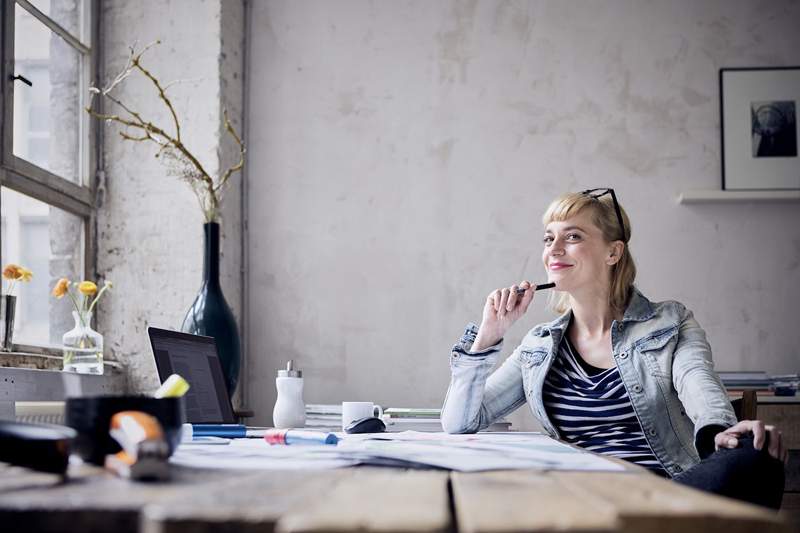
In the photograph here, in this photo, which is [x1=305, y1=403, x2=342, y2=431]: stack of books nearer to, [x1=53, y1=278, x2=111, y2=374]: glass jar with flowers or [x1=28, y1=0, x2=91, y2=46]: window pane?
[x1=53, y1=278, x2=111, y2=374]: glass jar with flowers

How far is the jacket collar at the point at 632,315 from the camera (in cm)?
225

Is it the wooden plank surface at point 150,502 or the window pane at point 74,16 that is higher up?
the window pane at point 74,16

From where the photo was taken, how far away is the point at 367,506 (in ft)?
1.98

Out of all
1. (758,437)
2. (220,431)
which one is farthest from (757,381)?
(220,431)

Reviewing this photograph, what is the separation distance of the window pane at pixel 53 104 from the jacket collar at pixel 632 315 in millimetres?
1815

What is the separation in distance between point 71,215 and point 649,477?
2.76 meters

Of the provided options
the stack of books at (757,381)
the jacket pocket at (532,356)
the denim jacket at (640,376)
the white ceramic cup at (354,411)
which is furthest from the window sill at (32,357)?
the stack of books at (757,381)

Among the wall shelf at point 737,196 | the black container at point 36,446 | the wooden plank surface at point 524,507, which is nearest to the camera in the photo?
the wooden plank surface at point 524,507

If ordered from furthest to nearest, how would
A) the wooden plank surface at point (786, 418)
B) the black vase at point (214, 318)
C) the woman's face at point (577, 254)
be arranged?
the wooden plank surface at point (786, 418)
the black vase at point (214, 318)
the woman's face at point (577, 254)

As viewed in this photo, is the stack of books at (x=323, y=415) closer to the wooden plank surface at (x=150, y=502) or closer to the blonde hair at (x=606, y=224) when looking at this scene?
the blonde hair at (x=606, y=224)

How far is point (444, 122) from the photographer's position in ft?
11.7

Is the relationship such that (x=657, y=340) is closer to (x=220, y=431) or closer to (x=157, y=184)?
(x=220, y=431)

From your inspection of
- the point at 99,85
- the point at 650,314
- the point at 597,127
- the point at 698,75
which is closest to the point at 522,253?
the point at 597,127

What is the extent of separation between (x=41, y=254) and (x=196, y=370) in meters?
1.32
